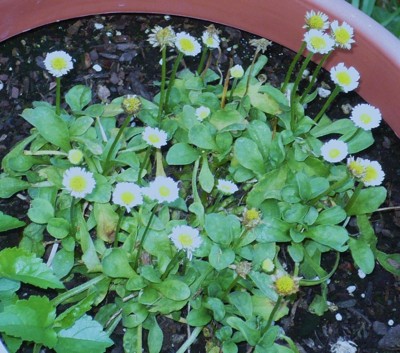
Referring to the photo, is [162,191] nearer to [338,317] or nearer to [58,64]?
[58,64]

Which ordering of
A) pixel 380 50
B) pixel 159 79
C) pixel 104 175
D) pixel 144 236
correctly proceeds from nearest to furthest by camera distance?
pixel 144 236 < pixel 104 175 < pixel 380 50 < pixel 159 79

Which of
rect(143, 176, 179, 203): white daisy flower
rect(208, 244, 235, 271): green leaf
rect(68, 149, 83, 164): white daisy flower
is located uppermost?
rect(143, 176, 179, 203): white daisy flower

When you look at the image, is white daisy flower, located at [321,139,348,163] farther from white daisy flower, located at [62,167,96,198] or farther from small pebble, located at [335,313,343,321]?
white daisy flower, located at [62,167,96,198]

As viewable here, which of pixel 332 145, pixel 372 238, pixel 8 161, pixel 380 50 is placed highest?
pixel 380 50

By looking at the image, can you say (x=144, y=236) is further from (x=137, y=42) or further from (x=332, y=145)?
(x=137, y=42)

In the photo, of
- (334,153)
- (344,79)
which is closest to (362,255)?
(334,153)

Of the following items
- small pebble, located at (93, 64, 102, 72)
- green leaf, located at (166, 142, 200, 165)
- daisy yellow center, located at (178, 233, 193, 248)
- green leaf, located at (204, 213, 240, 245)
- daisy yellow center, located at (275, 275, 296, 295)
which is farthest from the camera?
small pebble, located at (93, 64, 102, 72)

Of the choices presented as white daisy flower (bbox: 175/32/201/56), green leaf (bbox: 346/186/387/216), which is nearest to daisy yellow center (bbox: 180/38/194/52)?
white daisy flower (bbox: 175/32/201/56)

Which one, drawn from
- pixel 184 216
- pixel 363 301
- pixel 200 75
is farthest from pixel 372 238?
pixel 200 75

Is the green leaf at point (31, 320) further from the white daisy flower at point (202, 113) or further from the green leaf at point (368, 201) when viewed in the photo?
the green leaf at point (368, 201)
